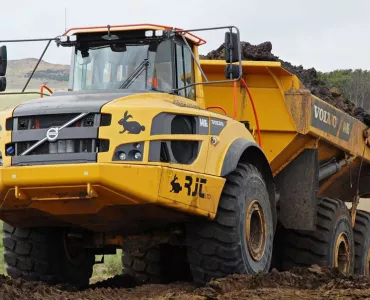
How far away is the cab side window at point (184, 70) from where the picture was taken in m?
8.70

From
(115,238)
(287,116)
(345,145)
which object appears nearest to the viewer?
(115,238)

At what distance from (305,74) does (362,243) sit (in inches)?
101

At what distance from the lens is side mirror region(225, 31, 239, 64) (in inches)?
317

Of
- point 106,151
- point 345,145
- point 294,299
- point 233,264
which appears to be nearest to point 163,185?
point 106,151

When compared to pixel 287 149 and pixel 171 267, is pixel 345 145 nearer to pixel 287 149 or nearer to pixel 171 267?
pixel 287 149

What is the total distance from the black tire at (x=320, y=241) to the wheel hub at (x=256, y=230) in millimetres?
1825

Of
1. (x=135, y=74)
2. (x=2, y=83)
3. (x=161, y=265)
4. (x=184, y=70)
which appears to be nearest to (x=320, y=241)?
(x=161, y=265)

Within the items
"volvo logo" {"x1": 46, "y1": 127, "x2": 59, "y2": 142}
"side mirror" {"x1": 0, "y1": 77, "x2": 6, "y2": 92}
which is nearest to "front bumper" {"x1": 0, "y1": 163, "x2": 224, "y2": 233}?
"volvo logo" {"x1": 46, "y1": 127, "x2": 59, "y2": 142}

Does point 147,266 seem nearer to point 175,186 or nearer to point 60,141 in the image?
point 175,186

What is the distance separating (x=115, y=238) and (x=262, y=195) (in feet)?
4.77

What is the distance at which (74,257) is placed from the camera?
30.4ft

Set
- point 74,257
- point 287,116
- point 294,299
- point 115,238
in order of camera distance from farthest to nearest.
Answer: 1. point 287,116
2. point 74,257
3. point 115,238
4. point 294,299

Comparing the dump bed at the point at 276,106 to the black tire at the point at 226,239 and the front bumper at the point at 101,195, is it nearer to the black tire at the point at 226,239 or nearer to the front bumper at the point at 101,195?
the black tire at the point at 226,239

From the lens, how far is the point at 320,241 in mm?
10523
